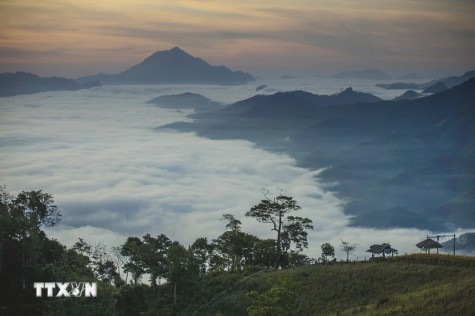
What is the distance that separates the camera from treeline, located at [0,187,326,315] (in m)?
48.4

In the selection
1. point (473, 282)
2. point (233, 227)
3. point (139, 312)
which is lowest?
point (139, 312)

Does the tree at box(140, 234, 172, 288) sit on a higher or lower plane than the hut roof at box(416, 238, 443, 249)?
lower

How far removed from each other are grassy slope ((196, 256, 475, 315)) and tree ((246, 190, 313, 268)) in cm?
1153

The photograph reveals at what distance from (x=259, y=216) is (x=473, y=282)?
3316cm

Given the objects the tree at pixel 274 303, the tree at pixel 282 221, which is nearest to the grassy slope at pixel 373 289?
the tree at pixel 274 303

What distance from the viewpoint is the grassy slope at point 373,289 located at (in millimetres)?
32125

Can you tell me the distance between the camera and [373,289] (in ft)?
134

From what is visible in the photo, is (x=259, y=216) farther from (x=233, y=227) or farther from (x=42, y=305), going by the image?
(x=42, y=305)

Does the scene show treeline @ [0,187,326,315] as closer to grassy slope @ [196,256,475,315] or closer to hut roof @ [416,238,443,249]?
grassy slope @ [196,256,475,315]

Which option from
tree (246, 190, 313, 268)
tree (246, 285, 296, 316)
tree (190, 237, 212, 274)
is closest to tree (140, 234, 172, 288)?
tree (190, 237, 212, 274)

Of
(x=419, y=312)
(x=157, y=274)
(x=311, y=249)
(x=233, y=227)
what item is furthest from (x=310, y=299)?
(x=311, y=249)

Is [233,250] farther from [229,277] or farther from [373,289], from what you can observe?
[373,289]

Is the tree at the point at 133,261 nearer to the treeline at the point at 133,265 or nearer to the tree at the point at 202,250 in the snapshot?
the treeline at the point at 133,265

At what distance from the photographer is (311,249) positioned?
192375mm
